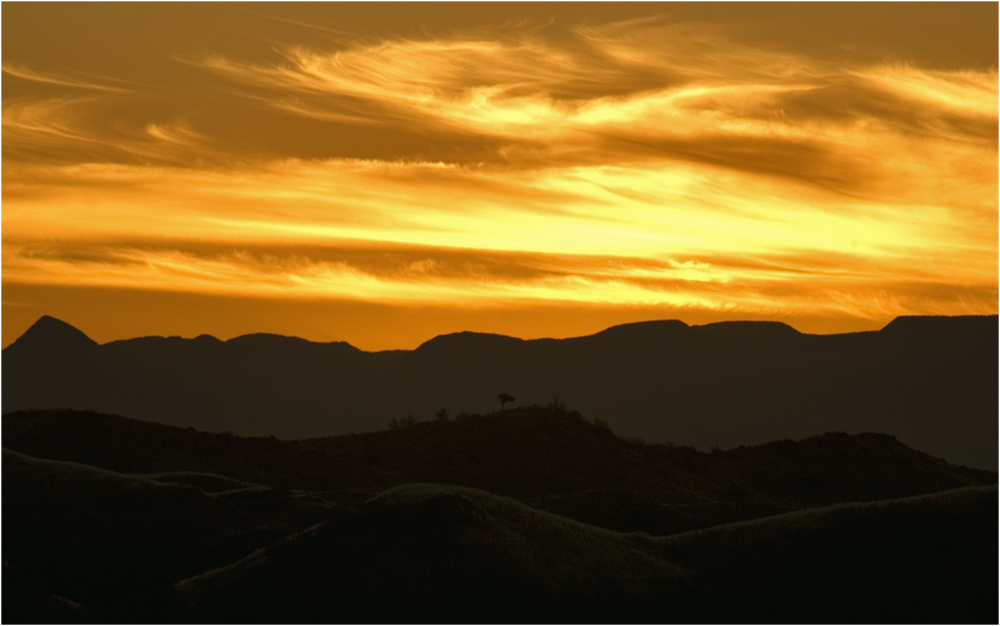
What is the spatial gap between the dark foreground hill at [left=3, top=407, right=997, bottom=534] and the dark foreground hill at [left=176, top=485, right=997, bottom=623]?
1552 cm

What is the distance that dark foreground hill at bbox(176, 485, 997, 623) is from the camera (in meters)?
23.0

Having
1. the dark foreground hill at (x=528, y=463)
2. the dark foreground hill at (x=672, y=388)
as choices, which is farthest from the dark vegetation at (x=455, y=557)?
the dark foreground hill at (x=672, y=388)

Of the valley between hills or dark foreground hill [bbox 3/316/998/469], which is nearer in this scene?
the valley between hills

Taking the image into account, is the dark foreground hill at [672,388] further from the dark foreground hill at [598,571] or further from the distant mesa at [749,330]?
the dark foreground hill at [598,571]

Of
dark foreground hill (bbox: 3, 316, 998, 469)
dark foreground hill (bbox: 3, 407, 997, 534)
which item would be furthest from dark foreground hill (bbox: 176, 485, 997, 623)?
dark foreground hill (bbox: 3, 316, 998, 469)

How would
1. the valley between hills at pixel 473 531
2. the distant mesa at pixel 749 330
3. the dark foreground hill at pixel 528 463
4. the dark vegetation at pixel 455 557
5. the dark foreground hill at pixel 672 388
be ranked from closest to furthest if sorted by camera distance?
1. the dark vegetation at pixel 455 557
2. the valley between hills at pixel 473 531
3. the dark foreground hill at pixel 528 463
4. the dark foreground hill at pixel 672 388
5. the distant mesa at pixel 749 330

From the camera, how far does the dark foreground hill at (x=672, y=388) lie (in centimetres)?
16125

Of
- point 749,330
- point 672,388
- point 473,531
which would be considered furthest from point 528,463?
point 749,330

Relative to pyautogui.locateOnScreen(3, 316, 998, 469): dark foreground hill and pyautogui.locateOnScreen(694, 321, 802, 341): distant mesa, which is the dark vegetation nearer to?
pyautogui.locateOnScreen(3, 316, 998, 469): dark foreground hill

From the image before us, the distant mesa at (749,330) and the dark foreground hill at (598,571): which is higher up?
the distant mesa at (749,330)

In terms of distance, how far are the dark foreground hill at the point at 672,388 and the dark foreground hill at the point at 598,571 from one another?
12712 centimetres

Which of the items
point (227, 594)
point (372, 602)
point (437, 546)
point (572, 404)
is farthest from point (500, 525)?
point (572, 404)

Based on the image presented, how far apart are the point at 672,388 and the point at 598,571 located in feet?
512

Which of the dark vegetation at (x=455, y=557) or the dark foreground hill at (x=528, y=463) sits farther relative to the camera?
the dark foreground hill at (x=528, y=463)
